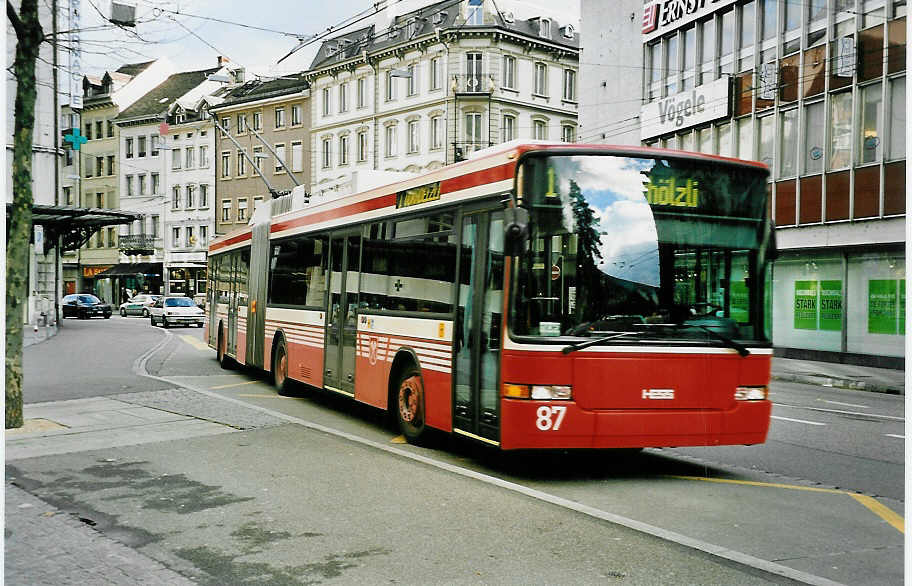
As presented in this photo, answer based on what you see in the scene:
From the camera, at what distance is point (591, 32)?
39125mm

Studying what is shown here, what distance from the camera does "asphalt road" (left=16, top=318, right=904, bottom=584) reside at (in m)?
5.87

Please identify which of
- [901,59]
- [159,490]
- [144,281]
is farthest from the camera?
[144,281]

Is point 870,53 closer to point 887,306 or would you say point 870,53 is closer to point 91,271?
point 887,306

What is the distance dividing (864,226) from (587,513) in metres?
A: 20.6

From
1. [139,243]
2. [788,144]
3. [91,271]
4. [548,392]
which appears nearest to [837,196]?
[788,144]

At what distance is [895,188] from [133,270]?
65.1 metres

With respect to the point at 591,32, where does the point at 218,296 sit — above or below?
below

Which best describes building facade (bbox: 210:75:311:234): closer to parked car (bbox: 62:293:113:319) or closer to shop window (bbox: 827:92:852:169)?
parked car (bbox: 62:293:113:319)

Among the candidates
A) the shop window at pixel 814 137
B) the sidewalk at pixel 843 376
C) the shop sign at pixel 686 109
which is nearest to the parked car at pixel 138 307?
the shop sign at pixel 686 109

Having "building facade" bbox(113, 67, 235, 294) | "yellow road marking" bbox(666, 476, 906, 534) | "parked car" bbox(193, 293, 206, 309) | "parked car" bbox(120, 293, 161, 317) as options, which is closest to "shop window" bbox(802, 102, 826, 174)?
"yellow road marking" bbox(666, 476, 906, 534)

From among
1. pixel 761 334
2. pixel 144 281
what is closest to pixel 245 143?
pixel 144 281

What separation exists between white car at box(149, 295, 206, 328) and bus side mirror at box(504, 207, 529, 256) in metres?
42.8

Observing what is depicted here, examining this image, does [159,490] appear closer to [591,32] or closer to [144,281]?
[591,32]

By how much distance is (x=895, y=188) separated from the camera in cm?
2403
